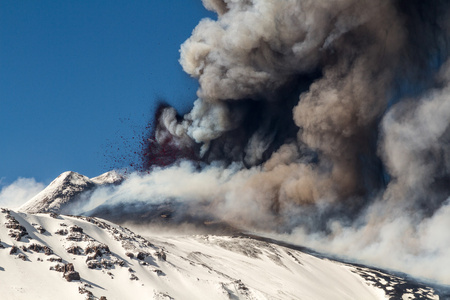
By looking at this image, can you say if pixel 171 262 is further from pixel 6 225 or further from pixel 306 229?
pixel 306 229

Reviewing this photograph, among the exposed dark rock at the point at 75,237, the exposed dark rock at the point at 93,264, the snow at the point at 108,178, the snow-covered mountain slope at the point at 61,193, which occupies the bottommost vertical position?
the exposed dark rock at the point at 93,264

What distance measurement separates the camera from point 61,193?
154125mm

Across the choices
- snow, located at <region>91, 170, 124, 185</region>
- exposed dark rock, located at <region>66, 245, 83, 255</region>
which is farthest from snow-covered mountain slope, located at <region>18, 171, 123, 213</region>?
exposed dark rock, located at <region>66, 245, 83, 255</region>

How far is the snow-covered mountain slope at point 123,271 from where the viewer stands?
3341 centimetres

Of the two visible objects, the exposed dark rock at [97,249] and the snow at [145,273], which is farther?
the exposed dark rock at [97,249]

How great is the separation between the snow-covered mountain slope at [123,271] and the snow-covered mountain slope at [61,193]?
9323 cm

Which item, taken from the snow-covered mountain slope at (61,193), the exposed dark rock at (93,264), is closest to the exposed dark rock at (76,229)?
the exposed dark rock at (93,264)

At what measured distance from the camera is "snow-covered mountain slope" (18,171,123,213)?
488ft

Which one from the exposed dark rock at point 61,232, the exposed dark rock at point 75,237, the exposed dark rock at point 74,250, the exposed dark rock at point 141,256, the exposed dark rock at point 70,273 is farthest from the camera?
the exposed dark rock at point 141,256

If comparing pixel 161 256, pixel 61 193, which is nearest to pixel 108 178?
pixel 61 193

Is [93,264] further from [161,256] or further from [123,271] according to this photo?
[161,256]

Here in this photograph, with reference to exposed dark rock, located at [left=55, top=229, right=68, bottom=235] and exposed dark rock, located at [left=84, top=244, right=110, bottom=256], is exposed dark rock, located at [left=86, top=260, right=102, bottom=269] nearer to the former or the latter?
exposed dark rock, located at [left=84, top=244, right=110, bottom=256]

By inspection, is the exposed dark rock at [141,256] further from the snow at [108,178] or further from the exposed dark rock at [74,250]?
the snow at [108,178]

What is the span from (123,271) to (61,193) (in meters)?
122
